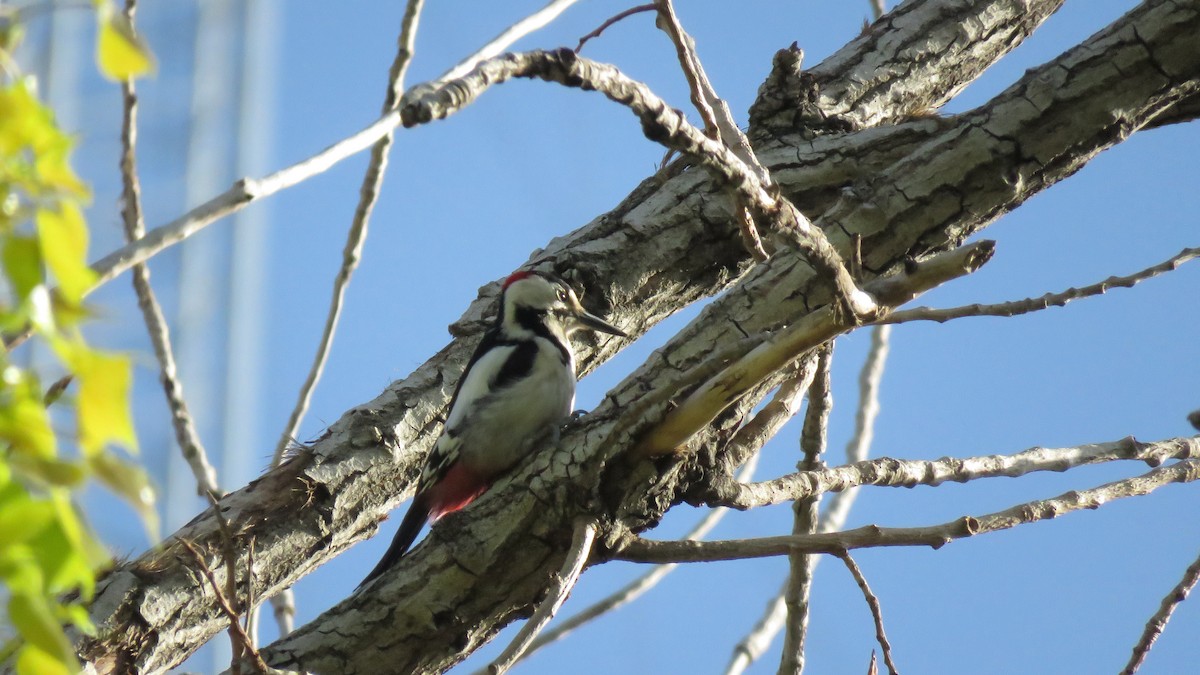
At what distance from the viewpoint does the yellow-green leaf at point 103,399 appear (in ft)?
2.54

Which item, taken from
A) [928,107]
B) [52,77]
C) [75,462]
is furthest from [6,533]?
[52,77]

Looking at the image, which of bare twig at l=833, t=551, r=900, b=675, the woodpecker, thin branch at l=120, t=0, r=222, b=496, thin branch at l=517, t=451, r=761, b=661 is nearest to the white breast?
the woodpecker

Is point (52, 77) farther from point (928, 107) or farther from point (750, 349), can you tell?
point (750, 349)

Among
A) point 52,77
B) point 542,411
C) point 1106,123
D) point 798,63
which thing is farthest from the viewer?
point 52,77

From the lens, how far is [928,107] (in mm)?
3480

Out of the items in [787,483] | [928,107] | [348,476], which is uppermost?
[928,107]

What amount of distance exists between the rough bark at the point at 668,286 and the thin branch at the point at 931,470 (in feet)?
0.33

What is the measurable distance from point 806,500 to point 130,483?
207 cm

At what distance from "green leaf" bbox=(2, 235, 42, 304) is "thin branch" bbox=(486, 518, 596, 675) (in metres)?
1.19

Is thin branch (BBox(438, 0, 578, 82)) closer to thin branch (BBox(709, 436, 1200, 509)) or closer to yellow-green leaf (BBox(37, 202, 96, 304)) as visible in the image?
thin branch (BBox(709, 436, 1200, 509))

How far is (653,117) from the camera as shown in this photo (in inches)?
68.1

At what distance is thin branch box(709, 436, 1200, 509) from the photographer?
237 centimetres

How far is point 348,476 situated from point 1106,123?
5.96 ft

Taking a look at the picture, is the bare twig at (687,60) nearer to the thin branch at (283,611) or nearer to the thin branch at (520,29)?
the thin branch at (520,29)
